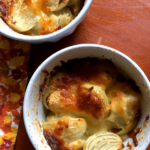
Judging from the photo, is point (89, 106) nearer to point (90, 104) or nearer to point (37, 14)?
point (90, 104)

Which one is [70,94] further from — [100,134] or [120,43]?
[120,43]

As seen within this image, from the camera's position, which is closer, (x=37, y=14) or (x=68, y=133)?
(x=68, y=133)

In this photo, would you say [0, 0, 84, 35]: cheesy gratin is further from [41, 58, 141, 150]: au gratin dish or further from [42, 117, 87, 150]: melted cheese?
[42, 117, 87, 150]: melted cheese

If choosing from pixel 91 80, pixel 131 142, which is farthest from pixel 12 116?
pixel 131 142

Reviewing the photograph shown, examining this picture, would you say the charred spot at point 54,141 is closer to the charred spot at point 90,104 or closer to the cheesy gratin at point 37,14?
the charred spot at point 90,104

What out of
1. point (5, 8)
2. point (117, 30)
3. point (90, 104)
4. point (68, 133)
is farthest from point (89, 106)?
point (5, 8)

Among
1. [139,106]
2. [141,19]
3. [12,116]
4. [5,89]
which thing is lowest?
[12,116]
